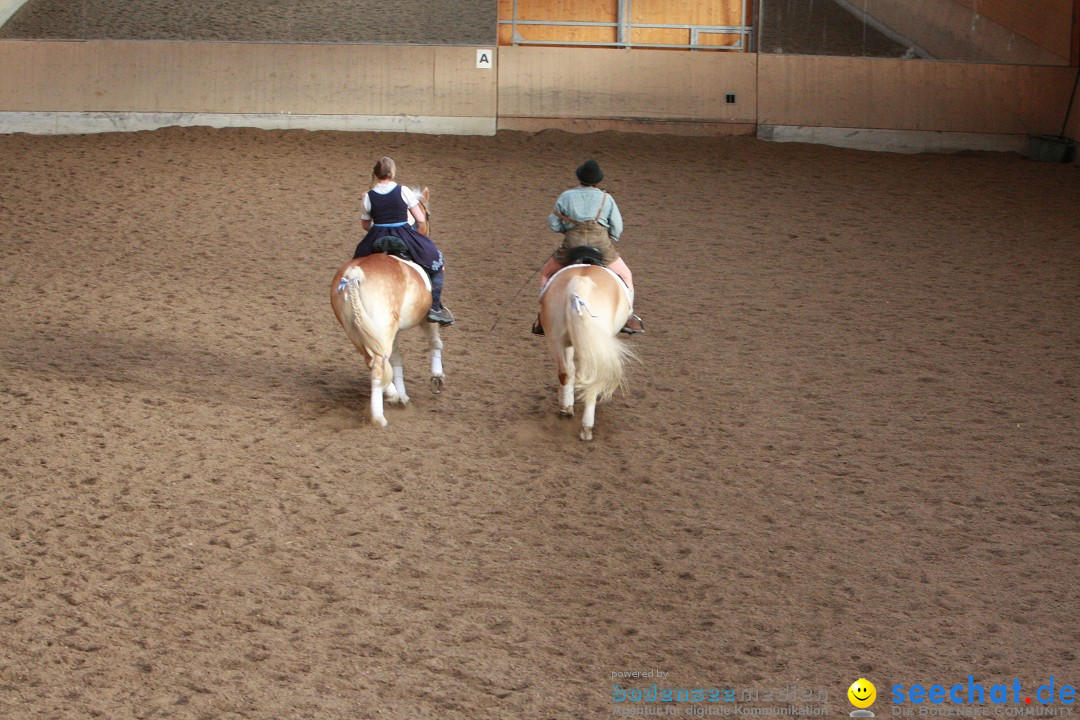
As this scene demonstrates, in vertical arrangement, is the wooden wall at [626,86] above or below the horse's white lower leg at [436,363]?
above

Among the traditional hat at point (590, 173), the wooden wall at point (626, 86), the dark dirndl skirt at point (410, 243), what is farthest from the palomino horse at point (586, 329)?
the wooden wall at point (626, 86)

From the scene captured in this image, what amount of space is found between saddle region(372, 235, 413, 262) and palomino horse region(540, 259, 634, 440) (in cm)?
109

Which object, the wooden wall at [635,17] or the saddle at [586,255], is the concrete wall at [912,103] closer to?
the wooden wall at [635,17]

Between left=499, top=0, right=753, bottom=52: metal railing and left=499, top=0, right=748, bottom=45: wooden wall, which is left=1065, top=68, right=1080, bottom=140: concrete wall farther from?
left=499, top=0, right=748, bottom=45: wooden wall

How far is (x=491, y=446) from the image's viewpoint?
793cm

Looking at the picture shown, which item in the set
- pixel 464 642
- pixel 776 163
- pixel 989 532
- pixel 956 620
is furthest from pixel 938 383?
pixel 776 163

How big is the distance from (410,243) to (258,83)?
1030cm

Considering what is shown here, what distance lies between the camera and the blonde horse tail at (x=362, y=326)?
24.8ft

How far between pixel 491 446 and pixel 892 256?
6.72m

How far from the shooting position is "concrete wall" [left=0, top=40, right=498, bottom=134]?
17.0 meters

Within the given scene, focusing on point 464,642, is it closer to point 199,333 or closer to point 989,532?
point 989,532

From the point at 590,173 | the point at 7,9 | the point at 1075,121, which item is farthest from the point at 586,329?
the point at 7,9

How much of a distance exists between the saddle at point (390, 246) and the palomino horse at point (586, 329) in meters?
1.09

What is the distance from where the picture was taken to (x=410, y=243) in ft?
26.9
